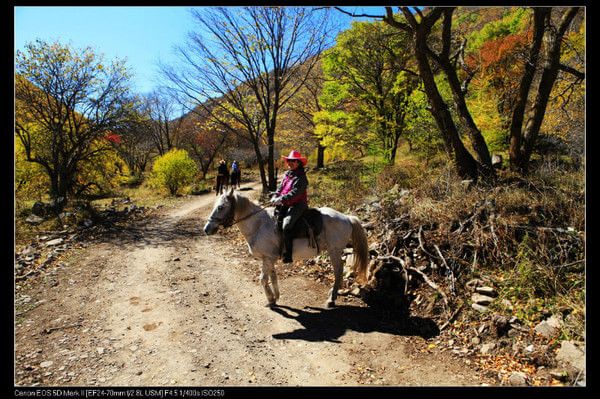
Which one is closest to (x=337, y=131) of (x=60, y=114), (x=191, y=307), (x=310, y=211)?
(x=310, y=211)

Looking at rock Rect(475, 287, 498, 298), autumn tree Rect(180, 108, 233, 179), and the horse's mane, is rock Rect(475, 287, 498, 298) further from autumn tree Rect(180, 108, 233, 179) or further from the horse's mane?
autumn tree Rect(180, 108, 233, 179)

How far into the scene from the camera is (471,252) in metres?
5.46

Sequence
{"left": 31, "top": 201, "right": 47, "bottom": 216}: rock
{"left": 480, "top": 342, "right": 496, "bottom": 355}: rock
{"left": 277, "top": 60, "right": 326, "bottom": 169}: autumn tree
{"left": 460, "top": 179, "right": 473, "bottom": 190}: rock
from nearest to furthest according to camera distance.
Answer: {"left": 480, "top": 342, "right": 496, "bottom": 355}: rock < {"left": 460, "top": 179, "right": 473, "bottom": 190}: rock < {"left": 31, "top": 201, "right": 47, "bottom": 216}: rock < {"left": 277, "top": 60, "right": 326, "bottom": 169}: autumn tree

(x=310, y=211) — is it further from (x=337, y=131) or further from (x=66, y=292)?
(x=337, y=131)

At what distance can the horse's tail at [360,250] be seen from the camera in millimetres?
6082

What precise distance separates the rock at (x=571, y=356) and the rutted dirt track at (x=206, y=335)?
939mm

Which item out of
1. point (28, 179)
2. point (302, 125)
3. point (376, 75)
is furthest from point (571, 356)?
point (302, 125)

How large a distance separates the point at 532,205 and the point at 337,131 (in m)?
10.1

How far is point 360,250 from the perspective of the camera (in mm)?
6098

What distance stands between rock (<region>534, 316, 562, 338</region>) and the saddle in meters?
3.58

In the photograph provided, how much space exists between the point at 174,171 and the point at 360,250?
17959mm

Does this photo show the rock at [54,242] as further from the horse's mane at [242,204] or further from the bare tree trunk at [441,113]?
the bare tree trunk at [441,113]

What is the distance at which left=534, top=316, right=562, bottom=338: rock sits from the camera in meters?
3.88

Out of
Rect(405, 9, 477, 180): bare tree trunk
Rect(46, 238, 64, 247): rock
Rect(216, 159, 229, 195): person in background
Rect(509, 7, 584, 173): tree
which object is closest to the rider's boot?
Rect(405, 9, 477, 180): bare tree trunk
